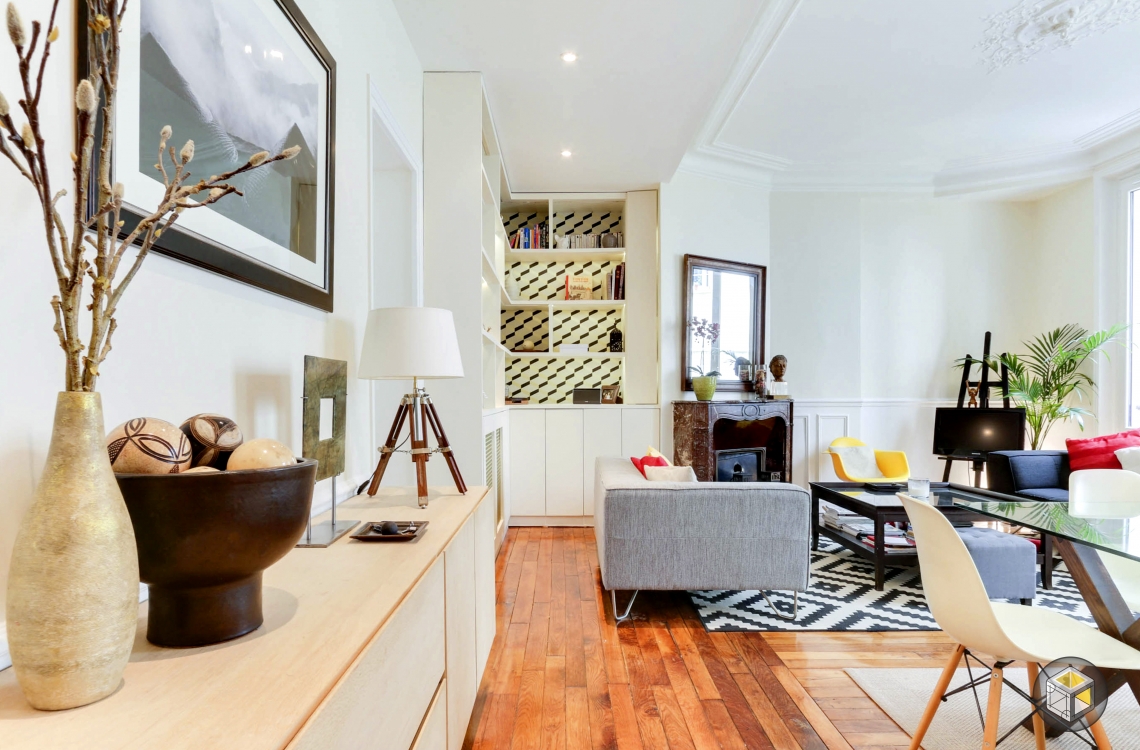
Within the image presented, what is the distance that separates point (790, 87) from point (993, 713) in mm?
3723

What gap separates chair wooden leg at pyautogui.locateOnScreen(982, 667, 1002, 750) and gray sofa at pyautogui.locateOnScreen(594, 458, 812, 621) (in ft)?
4.06

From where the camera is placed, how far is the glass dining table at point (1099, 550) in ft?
5.82

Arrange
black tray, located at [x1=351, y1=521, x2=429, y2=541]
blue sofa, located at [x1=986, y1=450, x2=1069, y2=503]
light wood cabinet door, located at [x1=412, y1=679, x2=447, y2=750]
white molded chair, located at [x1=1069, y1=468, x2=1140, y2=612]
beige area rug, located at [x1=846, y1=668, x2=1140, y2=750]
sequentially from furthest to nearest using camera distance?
1. blue sofa, located at [x1=986, y1=450, x2=1069, y2=503]
2. white molded chair, located at [x1=1069, y1=468, x2=1140, y2=612]
3. beige area rug, located at [x1=846, y1=668, x2=1140, y2=750]
4. black tray, located at [x1=351, y1=521, x2=429, y2=541]
5. light wood cabinet door, located at [x1=412, y1=679, x2=447, y2=750]

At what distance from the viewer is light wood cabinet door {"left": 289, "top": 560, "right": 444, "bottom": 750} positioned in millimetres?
777

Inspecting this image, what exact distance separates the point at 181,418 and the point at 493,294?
3.31m

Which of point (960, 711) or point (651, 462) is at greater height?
point (651, 462)

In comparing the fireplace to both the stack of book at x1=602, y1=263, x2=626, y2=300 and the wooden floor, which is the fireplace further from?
the wooden floor

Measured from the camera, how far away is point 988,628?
1.61 metres

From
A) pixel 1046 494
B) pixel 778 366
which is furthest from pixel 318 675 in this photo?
pixel 778 366

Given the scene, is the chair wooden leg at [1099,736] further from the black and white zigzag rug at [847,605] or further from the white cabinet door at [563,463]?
the white cabinet door at [563,463]

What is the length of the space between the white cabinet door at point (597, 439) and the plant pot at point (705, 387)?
2.15 feet

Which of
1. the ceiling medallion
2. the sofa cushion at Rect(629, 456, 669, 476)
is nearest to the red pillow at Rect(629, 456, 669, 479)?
the sofa cushion at Rect(629, 456, 669, 476)

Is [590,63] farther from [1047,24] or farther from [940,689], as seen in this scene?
[940,689]

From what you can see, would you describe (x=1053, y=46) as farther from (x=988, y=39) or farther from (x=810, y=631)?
(x=810, y=631)
